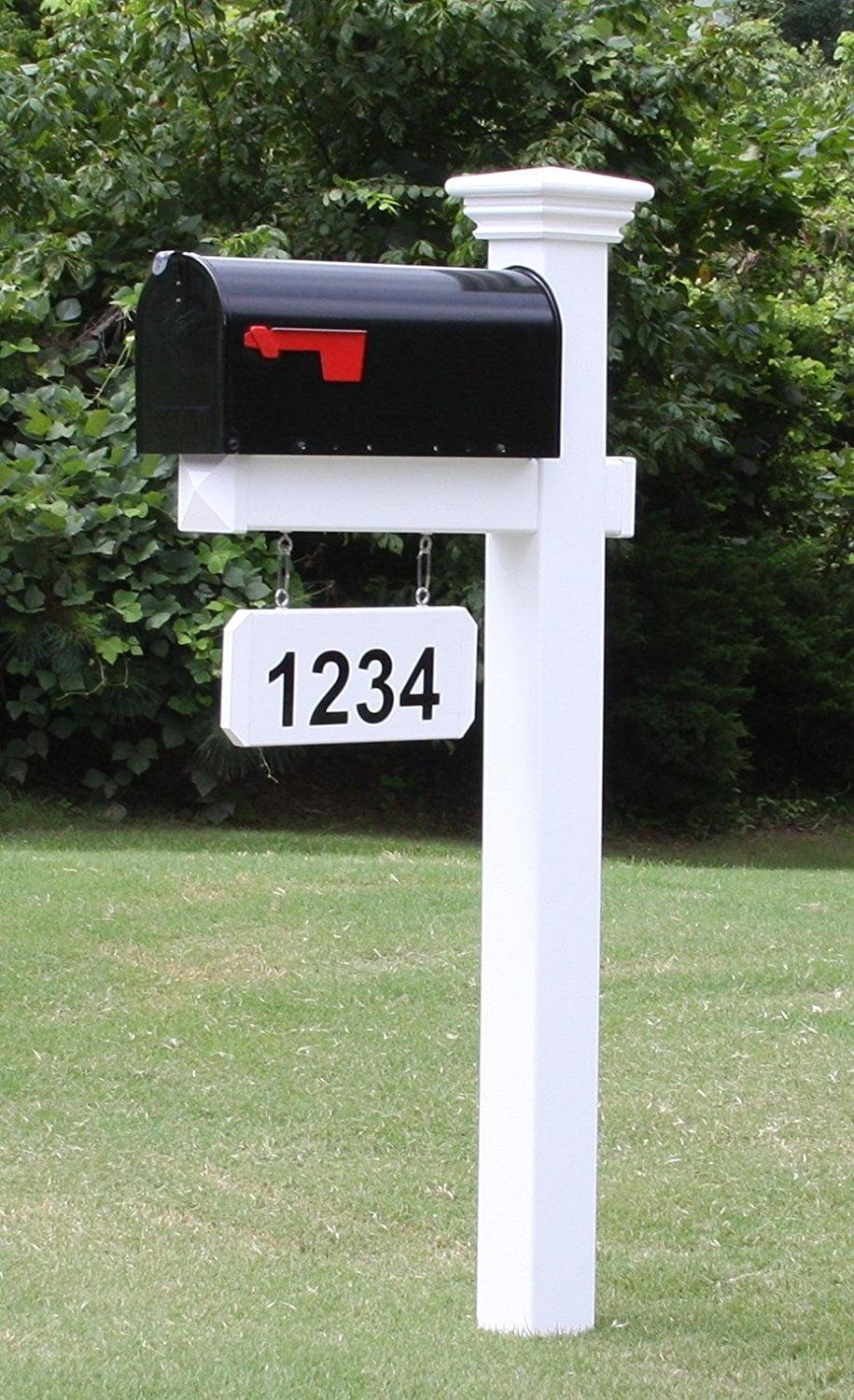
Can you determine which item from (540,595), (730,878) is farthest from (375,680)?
(730,878)

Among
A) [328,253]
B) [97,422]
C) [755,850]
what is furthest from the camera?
[755,850]

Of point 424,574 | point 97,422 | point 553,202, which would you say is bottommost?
point 424,574

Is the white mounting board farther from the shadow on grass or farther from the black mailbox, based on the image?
the shadow on grass

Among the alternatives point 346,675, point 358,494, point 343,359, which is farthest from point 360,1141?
point 343,359

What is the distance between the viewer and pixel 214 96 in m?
11.9

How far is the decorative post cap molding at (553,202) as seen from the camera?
357 cm

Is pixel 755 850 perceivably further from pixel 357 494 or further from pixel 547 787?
pixel 357 494

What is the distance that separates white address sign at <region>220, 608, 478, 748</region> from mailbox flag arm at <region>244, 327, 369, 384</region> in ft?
1.32

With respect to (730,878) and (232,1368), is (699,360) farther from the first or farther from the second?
(232,1368)

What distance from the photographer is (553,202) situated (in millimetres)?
3586

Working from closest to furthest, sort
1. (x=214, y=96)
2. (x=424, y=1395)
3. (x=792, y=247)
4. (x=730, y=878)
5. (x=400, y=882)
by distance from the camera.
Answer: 1. (x=424, y=1395)
2. (x=400, y=882)
3. (x=730, y=878)
4. (x=214, y=96)
5. (x=792, y=247)

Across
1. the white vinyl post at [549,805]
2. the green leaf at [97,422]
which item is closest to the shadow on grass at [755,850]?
the green leaf at [97,422]

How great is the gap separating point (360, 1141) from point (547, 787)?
1913 millimetres

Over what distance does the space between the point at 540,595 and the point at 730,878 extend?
6.15 metres
